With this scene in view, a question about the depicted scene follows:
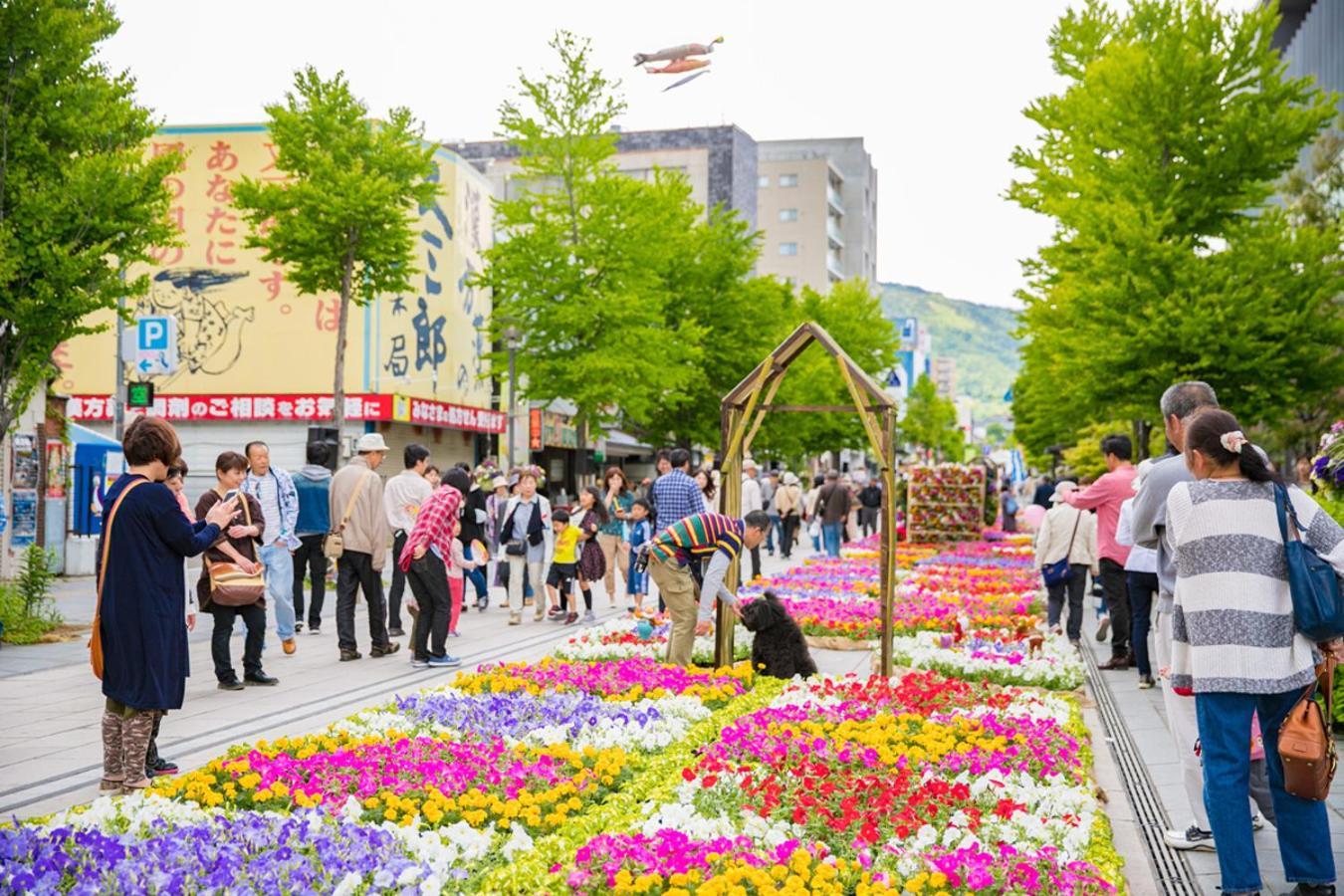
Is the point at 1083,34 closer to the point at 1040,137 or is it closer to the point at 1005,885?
the point at 1040,137

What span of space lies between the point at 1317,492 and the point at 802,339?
460 centimetres

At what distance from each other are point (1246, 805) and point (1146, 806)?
79.5 inches

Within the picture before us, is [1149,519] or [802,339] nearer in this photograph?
[1149,519]

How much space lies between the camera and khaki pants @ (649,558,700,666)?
32.7 ft

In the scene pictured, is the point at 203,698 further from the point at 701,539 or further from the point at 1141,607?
the point at 1141,607

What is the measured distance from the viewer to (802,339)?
1043 centimetres

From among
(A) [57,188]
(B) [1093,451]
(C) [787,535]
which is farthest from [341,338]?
(B) [1093,451]

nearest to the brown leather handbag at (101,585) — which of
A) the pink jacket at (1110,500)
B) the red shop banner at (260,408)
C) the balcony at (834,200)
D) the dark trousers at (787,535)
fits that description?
the pink jacket at (1110,500)

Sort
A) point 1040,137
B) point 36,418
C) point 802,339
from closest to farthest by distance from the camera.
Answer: point 802,339 → point 36,418 → point 1040,137

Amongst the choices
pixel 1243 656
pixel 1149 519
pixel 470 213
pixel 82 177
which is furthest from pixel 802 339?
pixel 470 213

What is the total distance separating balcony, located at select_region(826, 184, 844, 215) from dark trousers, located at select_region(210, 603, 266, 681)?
330 feet

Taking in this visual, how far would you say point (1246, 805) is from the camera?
5074mm

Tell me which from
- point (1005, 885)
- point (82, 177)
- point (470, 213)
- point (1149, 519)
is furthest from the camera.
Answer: point (470, 213)

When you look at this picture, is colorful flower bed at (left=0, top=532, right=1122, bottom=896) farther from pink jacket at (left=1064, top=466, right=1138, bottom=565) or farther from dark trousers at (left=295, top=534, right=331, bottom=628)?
dark trousers at (left=295, top=534, right=331, bottom=628)
